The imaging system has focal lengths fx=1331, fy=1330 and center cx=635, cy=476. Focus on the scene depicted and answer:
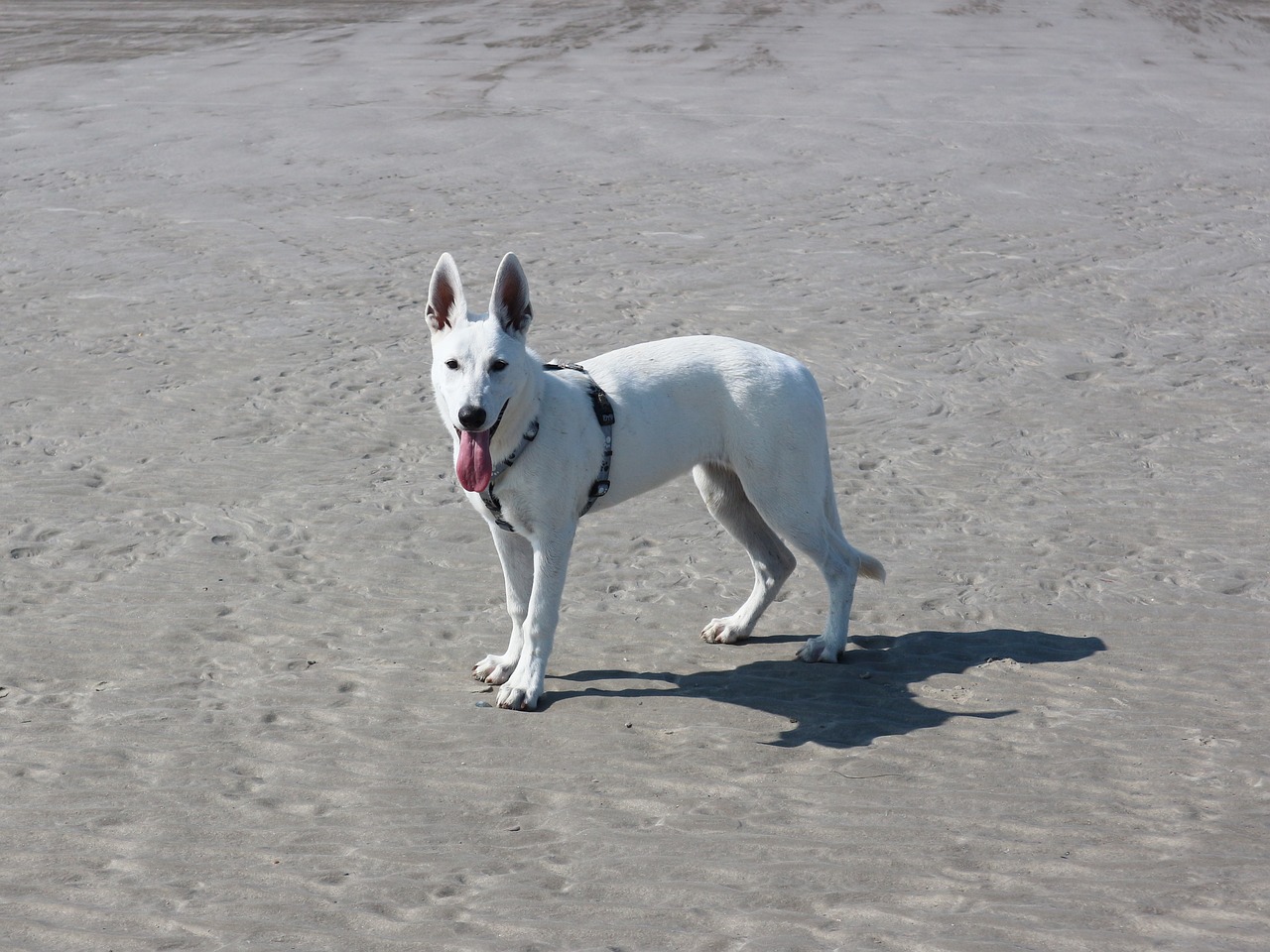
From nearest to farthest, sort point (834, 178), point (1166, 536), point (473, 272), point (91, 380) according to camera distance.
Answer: point (1166, 536) → point (91, 380) → point (473, 272) → point (834, 178)

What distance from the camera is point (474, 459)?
538 centimetres

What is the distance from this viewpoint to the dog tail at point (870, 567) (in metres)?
6.38

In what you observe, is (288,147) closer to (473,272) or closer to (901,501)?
(473,272)

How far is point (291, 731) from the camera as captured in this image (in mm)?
5527

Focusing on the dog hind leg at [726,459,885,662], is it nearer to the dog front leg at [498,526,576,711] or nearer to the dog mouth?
the dog front leg at [498,526,576,711]

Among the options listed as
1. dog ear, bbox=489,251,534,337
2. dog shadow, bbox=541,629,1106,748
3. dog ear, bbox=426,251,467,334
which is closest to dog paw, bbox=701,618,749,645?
dog shadow, bbox=541,629,1106,748

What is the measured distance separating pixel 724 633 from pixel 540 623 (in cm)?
112

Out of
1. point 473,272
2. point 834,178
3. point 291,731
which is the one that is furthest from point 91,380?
point 834,178

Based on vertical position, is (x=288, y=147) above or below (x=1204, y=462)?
above

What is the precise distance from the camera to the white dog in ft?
17.8

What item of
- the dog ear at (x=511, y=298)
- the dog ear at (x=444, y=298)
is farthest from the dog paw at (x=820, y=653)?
the dog ear at (x=444, y=298)

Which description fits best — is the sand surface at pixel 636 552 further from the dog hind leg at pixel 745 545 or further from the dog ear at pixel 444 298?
the dog ear at pixel 444 298

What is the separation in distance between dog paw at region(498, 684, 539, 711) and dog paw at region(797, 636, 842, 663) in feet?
4.42

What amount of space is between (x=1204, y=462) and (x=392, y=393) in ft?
18.1
